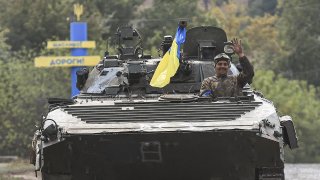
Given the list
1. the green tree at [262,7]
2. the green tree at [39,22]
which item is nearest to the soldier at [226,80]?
the green tree at [39,22]

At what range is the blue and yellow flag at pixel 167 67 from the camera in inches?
420

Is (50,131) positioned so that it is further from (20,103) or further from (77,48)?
(20,103)

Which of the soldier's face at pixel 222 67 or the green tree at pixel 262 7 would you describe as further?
the green tree at pixel 262 7

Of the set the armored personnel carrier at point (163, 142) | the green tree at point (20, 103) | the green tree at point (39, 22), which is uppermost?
the green tree at point (39, 22)

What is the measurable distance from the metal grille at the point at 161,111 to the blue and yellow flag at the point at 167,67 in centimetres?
154

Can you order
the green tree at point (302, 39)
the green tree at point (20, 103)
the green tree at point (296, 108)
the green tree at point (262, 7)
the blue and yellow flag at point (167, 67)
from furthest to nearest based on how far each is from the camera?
the green tree at point (262, 7)
the green tree at point (302, 39)
the green tree at point (296, 108)
the green tree at point (20, 103)
the blue and yellow flag at point (167, 67)

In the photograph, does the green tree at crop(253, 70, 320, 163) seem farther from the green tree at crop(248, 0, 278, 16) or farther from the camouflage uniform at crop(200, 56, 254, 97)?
the green tree at crop(248, 0, 278, 16)

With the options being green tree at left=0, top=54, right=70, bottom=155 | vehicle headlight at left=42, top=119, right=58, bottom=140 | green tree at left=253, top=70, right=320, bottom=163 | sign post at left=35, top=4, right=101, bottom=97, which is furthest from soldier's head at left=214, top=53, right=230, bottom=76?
green tree at left=253, top=70, right=320, bottom=163

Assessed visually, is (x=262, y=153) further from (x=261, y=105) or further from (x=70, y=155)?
(x=70, y=155)

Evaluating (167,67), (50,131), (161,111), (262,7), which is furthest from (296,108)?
(262,7)

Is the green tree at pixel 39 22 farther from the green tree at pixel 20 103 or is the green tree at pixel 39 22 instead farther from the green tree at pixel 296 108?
the green tree at pixel 296 108

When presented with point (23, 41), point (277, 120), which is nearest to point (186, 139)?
point (277, 120)

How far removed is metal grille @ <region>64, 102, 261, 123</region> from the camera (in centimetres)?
853

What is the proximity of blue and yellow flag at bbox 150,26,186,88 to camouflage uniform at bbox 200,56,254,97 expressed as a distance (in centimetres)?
74
